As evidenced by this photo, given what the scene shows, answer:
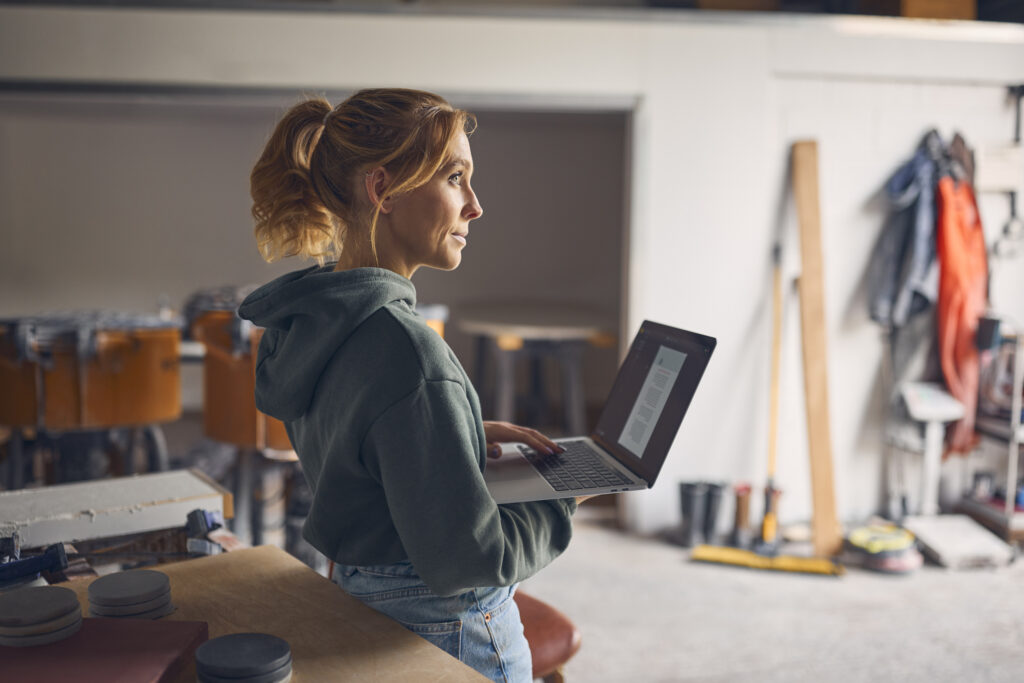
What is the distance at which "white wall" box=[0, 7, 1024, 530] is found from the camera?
3.69 m

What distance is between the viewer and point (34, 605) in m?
0.97

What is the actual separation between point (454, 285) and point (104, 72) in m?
3.56

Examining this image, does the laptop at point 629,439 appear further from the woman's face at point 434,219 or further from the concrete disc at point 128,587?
the concrete disc at point 128,587

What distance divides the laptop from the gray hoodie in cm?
7

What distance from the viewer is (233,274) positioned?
660cm

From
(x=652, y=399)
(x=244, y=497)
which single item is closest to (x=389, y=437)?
(x=652, y=399)

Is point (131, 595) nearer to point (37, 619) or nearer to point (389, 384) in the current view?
point (37, 619)

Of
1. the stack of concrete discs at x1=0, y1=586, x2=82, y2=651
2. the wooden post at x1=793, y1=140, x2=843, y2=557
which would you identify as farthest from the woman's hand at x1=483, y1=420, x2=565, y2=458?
the wooden post at x1=793, y1=140, x2=843, y2=557

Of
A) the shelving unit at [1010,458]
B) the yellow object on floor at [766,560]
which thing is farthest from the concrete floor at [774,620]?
the shelving unit at [1010,458]

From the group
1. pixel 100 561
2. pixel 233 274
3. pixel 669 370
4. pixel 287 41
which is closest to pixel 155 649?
pixel 100 561

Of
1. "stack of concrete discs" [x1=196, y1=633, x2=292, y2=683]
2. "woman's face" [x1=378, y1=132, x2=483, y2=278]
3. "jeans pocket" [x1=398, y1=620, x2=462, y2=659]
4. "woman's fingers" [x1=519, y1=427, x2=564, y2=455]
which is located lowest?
"jeans pocket" [x1=398, y1=620, x2=462, y2=659]

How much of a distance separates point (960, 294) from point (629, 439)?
3.19 meters

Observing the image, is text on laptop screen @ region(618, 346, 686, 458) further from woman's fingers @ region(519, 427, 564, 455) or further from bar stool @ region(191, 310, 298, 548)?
bar stool @ region(191, 310, 298, 548)

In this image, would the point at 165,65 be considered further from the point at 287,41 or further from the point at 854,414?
the point at 854,414
